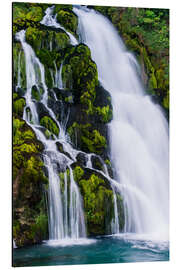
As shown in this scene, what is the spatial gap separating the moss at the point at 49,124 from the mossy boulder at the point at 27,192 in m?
0.24

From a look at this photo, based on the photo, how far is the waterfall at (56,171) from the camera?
19.7ft

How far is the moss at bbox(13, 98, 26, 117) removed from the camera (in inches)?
238

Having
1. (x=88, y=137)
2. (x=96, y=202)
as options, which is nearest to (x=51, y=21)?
(x=88, y=137)

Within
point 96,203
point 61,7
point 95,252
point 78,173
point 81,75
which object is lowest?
point 95,252

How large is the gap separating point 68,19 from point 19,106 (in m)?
1.26

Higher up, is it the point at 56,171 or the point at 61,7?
the point at 61,7

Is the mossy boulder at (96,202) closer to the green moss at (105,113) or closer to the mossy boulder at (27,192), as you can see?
the mossy boulder at (27,192)

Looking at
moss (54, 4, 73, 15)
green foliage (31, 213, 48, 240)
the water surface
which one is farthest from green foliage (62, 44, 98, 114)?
the water surface

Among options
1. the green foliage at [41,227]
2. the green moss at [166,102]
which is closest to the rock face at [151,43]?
the green moss at [166,102]

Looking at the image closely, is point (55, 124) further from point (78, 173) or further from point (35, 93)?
point (78, 173)

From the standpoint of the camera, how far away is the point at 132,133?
6.56m
